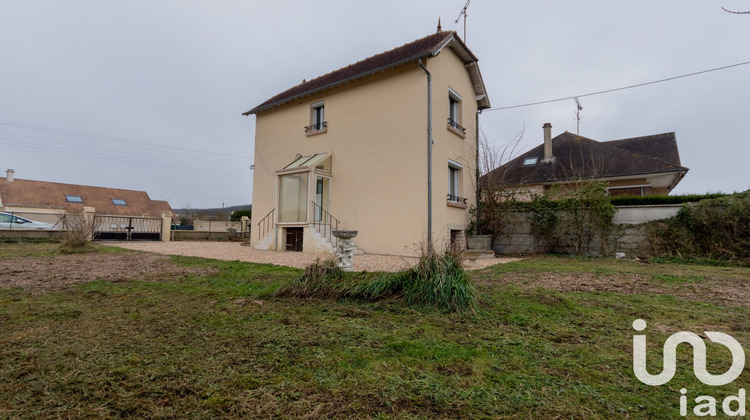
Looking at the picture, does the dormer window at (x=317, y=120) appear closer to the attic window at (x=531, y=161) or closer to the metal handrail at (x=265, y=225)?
the metal handrail at (x=265, y=225)

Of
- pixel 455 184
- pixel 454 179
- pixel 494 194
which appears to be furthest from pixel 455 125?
pixel 494 194

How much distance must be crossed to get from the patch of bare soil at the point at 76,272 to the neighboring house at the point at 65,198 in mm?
20618

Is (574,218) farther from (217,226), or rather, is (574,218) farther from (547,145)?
(217,226)

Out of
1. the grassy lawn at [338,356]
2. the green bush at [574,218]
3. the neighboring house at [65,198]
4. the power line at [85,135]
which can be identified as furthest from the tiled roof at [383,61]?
the power line at [85,135]

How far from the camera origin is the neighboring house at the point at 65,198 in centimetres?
2538

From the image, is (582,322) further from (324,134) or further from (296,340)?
(324,134)

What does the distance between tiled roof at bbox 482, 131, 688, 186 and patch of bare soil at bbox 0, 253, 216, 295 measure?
12.9 meters

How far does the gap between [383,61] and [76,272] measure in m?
9.91

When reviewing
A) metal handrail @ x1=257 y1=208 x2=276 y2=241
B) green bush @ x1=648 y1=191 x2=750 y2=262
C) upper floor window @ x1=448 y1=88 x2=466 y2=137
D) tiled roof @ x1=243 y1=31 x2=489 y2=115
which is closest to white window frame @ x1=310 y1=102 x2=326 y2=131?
tiled roof @ x1=243 y1=31 x2=489 y2=115

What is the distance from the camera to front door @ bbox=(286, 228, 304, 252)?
11.2 m

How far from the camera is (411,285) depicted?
3520 millimetres

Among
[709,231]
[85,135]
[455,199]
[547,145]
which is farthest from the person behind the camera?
[85,135]

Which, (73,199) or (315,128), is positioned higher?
(315,128)

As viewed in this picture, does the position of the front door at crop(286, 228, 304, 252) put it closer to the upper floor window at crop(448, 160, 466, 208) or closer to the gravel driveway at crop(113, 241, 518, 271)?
the gravel driveway at crop(113, 241, 518, 271)
